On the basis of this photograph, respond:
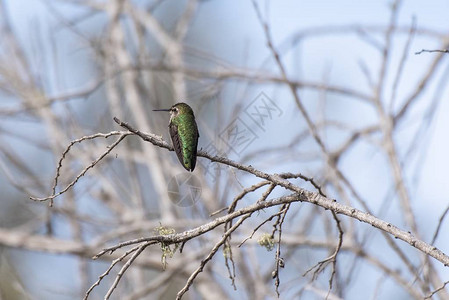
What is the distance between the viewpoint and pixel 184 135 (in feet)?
16.3

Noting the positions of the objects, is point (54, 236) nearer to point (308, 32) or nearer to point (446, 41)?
point (308, 32)

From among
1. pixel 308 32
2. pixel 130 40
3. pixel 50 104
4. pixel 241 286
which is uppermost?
pixel 130 40

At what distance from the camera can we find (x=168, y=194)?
8367 mm

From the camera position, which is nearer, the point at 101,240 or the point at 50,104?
the point at 101,240

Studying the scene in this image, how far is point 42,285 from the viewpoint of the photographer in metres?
7.81

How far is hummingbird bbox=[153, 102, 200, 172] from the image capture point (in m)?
4.71

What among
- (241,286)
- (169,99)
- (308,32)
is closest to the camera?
(241,286)

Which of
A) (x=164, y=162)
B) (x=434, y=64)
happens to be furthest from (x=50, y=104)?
(x=434, y=64)

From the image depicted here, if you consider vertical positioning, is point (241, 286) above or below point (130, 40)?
below

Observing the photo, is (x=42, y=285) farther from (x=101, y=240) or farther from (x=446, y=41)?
(x=446, y=41)

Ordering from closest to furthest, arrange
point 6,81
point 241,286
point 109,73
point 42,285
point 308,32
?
point 241,286 < point 308,32 < point 42,285 < point 109,73 < point 6,81

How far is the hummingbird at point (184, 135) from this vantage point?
4.71 m

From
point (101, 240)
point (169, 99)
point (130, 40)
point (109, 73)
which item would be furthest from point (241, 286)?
point (169, 99)

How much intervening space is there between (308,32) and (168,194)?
238cm
